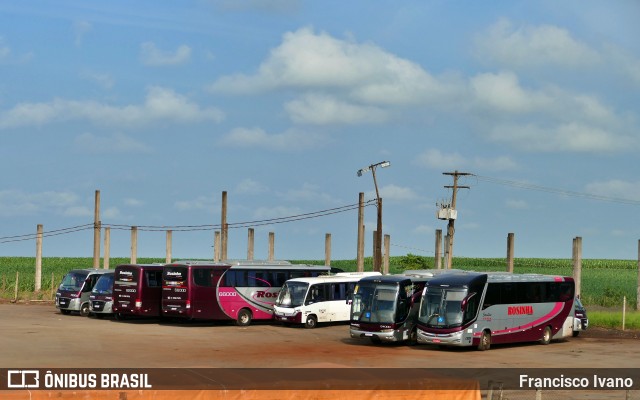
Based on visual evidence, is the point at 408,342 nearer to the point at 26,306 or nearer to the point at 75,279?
the point at 75,279

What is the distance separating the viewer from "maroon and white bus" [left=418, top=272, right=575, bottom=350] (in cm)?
3456

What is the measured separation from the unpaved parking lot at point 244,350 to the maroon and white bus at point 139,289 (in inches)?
34.4

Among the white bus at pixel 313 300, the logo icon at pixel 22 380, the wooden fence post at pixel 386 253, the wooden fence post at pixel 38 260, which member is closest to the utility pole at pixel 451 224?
the wooden fence post at pixel 386 253

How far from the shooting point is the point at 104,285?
1901 inches

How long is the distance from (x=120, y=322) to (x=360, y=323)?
14374mm

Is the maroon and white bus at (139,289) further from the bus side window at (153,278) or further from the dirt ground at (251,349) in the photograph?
the dirt ground at (251,349)

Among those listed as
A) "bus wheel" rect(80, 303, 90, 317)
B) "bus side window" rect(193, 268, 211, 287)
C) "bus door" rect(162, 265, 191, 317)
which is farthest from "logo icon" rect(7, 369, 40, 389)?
"bus wheel" rect(80, 303, 90, 317)

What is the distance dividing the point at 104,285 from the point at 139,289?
4252 millimetres

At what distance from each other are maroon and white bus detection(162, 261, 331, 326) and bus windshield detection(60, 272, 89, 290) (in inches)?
313

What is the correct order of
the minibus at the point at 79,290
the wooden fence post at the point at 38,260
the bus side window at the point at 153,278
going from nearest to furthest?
the bus side window at the point at 153,278 < the minibus at the point at 79,290 < the wooden fence post at the point at 38,260

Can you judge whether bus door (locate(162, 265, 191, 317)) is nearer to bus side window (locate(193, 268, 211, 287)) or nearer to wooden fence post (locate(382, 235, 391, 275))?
bus side window (locate(193, 268, 211, 287))

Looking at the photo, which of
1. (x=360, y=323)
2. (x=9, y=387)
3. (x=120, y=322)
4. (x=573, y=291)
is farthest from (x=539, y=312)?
(x=9, y=387)

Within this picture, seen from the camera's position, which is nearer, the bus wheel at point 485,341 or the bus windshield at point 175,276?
the bus wheel at point 485,341

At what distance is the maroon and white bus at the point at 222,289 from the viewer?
142 ft
